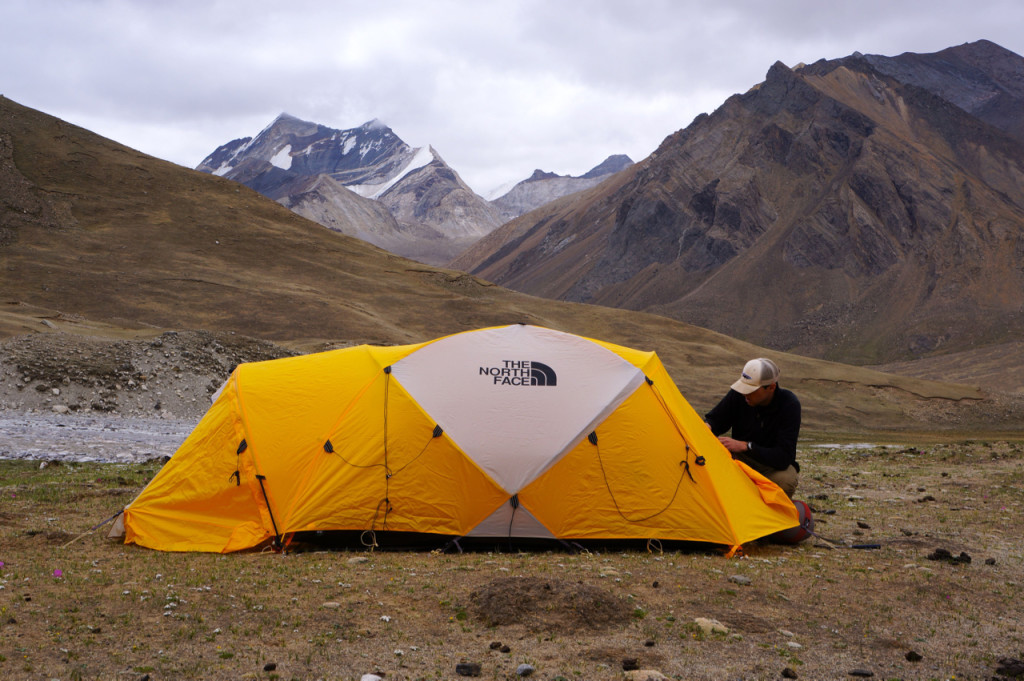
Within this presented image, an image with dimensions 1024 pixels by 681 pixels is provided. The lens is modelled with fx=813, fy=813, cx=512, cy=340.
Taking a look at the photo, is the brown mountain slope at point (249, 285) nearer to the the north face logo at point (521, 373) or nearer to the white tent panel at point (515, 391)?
the white tent panel at point (515, 391)

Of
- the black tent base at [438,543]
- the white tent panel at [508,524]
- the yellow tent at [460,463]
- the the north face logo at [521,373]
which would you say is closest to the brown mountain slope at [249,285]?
the yellow tent at [460,463]

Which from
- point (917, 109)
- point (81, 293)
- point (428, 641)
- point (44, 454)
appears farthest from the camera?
point (917, 109)

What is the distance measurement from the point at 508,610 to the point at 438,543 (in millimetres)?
2821

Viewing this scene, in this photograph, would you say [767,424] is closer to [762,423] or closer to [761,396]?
[762,423]

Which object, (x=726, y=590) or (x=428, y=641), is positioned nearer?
(x=428, y=641)

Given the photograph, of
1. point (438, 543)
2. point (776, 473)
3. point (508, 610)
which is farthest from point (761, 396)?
point (508, 610)

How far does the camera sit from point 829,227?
140m

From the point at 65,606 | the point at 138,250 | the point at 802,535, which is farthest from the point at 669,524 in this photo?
the point at 138,250

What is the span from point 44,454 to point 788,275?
5273 inches

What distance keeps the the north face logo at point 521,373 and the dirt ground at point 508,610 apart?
1981 mm

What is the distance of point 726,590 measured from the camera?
301 inches

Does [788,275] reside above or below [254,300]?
above

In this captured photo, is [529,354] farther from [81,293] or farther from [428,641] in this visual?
[81,293]

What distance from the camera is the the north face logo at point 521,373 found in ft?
32.4
